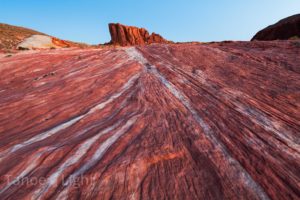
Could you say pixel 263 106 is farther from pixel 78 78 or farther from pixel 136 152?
pixel 78 78

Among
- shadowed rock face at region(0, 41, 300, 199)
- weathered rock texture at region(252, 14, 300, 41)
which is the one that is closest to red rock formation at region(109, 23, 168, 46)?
weathered rock texture at region(252, 14, 300, 41)

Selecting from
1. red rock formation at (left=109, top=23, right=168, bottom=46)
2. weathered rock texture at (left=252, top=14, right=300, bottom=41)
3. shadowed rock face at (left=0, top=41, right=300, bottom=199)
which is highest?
shadowed rock face at (left=0, top=41, right=300, bottom=199)

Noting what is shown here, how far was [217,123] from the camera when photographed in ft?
16.1

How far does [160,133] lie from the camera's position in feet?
15.3

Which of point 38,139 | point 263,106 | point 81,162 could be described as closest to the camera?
point 81,162

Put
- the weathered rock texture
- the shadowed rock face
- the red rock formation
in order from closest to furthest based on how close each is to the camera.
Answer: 1. the shadowed rock face
2. the weathered rock texture
3. the red rock formation

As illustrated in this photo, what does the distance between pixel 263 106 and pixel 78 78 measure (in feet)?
22.5

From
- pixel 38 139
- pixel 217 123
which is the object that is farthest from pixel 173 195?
pixel 38 139

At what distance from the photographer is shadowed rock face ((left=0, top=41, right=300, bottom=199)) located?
3.36 metres

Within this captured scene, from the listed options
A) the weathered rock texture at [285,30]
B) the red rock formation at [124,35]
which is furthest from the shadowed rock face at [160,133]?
the red rock formation at [124,35]

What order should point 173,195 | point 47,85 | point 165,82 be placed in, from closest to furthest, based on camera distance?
point 173,195
point 165,82
point 47,85

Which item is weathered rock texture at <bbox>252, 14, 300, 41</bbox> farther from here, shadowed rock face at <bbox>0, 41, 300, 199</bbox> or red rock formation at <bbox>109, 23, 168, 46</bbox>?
shadowed rock face at <bbox>0, 41, 300, 199</bbox>

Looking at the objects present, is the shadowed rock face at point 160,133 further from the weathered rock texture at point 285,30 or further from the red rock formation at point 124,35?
the red rock formation at point 124,35

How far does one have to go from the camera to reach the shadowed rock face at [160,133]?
11.0ft
